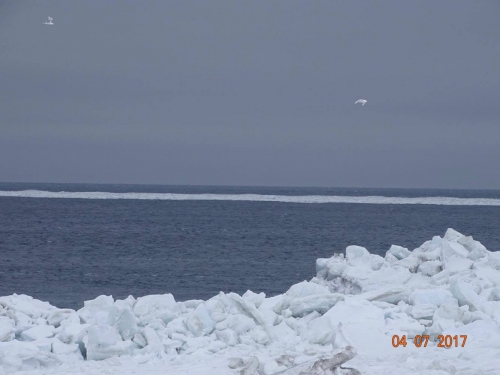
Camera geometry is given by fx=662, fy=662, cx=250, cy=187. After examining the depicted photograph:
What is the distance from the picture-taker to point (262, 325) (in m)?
9.77

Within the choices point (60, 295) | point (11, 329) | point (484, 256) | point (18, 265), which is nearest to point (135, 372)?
point (11, 329)

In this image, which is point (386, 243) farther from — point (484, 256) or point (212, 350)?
point (212, 350)

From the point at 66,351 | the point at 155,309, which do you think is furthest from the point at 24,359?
the point at 155,309

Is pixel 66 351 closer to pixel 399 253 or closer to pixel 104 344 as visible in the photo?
pixel 104 344

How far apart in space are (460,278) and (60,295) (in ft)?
43.6

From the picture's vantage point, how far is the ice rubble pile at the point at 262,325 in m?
8.88

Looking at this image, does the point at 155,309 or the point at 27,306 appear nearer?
the point at 155,309

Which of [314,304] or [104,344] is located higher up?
[314,304]

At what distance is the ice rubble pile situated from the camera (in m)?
8.88

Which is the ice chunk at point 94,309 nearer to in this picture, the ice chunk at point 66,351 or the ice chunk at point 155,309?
the ice chunk at point 155,309

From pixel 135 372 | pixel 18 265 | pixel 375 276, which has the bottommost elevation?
pixel 18 265

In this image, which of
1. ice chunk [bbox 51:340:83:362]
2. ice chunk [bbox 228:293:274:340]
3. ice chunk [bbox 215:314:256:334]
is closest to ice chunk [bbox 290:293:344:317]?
ice chunk [bbox 228:293:274:340]

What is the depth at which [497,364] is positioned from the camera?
8.14 meters
